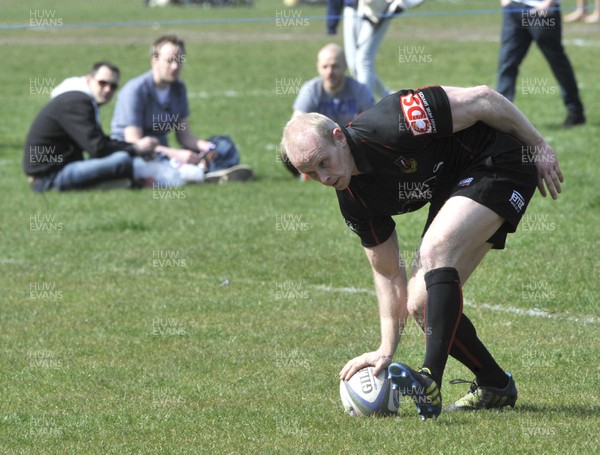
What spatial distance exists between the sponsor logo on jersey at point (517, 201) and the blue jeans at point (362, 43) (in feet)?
29.8

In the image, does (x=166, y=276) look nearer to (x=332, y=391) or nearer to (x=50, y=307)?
(x=50, y=307)

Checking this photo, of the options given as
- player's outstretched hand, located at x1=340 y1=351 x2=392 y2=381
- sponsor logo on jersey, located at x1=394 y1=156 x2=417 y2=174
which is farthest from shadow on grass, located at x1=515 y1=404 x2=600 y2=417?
sponsor logo on jersey, located at x1=394 y1=156 x2=417 y2=174

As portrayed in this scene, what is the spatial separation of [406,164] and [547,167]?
2.41ft

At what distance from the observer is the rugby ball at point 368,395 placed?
5.53 m

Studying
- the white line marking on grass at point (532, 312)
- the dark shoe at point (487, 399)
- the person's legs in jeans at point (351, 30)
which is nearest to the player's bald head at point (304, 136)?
the dark shoe at point (487, 399)

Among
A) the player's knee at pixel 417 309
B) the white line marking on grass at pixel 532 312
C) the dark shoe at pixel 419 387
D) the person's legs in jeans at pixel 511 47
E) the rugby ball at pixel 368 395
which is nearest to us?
the dark shoe at pixel 419 387

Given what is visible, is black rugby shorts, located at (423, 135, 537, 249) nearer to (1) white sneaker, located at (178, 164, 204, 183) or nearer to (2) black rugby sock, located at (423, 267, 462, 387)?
(2) black rugby sock, located at (423, 267, 462, 387)

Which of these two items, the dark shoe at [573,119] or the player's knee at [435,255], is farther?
the dark shoe at [573,119]

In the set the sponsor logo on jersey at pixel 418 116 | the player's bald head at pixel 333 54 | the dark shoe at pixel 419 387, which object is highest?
the sponsor logo on jersey at pixel 418 116

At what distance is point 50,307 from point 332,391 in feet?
9.26

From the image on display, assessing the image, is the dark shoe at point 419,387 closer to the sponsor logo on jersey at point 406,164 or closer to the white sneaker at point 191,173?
the sponsor logo on jersey at point 406,164

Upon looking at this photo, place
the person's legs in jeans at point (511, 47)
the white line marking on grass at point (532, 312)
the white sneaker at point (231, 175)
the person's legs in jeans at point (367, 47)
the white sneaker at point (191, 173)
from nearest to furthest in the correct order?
the white line marking on grass at point (532, 312)
the white sneaker at point (191, 173)
the white sneaker at point (231, 175)
the person's legs in jeans at point (511, 47)
the person's legs in jeans at point (367, 47)

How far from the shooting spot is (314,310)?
780 cm

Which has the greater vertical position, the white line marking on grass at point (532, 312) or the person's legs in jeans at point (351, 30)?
the person's legs in jeans at point (351, 30)
